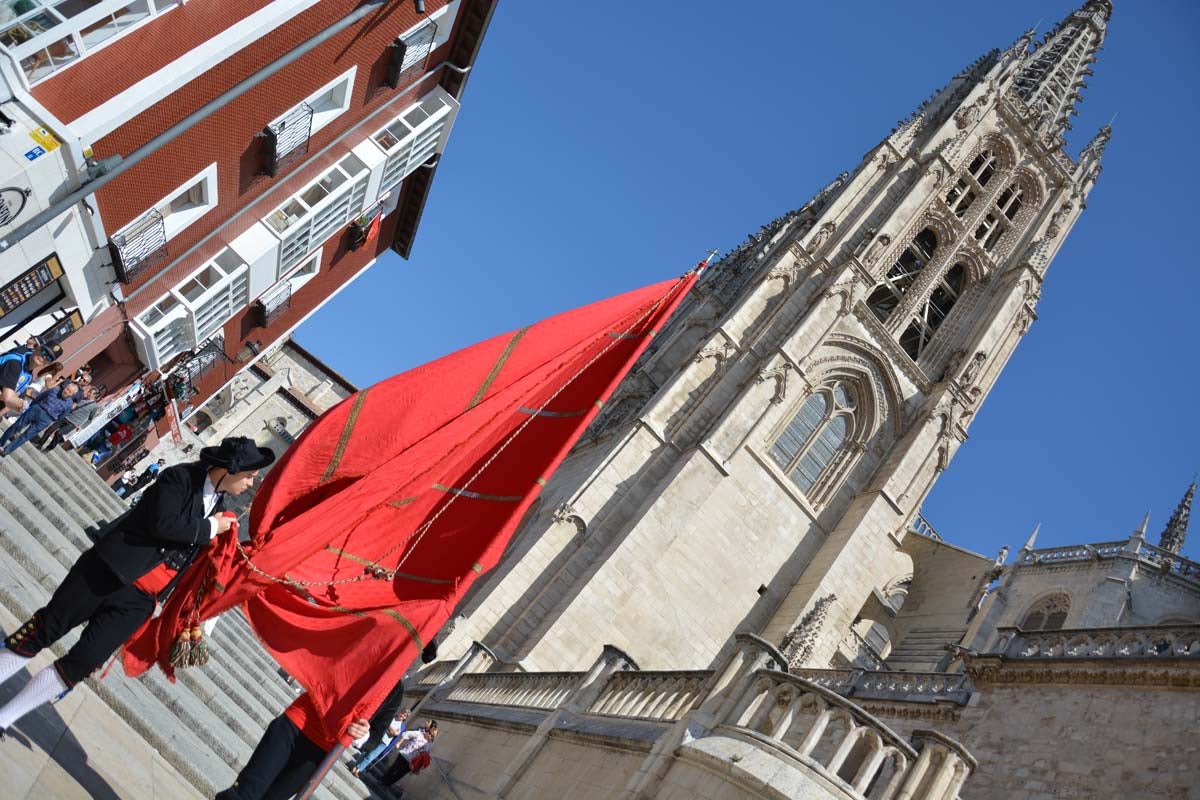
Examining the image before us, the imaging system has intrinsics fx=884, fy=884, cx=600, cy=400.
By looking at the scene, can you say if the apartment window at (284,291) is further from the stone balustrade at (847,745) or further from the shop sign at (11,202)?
the stone balustrade at (847,745)

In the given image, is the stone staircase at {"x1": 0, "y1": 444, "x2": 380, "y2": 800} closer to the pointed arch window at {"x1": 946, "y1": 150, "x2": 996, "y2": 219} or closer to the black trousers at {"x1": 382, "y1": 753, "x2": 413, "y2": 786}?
the black trousers at {"x1": 382, "y1": 753, "x2": 413, "y2": 786}

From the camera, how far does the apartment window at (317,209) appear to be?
1689 centimetres

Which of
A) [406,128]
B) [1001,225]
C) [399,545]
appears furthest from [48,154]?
[1001,225]

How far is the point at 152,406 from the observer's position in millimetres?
17266

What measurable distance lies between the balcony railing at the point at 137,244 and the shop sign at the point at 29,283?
1007 millimetres

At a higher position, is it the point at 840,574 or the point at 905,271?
the point at 905,271

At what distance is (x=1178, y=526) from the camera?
1630 inches

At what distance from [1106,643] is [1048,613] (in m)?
9.70

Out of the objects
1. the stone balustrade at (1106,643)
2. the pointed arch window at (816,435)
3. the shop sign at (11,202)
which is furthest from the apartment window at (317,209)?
the stone balustrade at (1106,643)

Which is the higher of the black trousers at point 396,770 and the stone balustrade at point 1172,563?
the stone balustrade at point 1172,563

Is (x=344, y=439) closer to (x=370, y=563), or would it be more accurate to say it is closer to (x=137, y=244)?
(x=370, y=563)

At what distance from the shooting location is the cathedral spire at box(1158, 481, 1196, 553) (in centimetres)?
4062

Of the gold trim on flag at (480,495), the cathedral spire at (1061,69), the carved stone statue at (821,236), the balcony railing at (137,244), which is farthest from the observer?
the cathedral spire at (1061,69)

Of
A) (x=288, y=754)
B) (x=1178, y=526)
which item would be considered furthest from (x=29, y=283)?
(x=1178, y=526)
